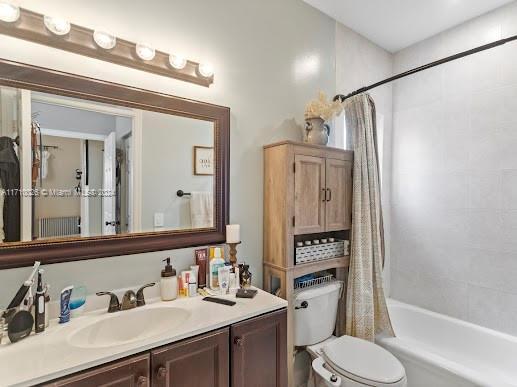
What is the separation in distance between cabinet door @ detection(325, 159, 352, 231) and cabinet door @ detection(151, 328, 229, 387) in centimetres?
107

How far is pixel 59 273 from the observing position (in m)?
1.21

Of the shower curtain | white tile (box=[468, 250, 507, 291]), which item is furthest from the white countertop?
white tile (box=[468, 250, 507, 291])

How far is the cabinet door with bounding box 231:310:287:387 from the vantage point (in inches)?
48.4

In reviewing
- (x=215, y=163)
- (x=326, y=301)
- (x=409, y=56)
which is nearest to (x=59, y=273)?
(x=215, y=163)

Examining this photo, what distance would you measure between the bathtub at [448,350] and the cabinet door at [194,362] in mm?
1404

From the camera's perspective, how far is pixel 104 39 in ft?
4.14

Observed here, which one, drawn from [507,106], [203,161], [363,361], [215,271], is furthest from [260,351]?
[507,106]

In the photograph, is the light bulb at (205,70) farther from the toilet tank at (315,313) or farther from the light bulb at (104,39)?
the toilet tank at (315,313)

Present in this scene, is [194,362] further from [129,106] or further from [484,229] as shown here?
[484,229]

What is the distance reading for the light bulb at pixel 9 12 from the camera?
3.51ft

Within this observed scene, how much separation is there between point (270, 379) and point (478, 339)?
189 centimetres

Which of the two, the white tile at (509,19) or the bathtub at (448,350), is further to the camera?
the white tile at (509,19)

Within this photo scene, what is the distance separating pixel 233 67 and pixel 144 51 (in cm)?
55

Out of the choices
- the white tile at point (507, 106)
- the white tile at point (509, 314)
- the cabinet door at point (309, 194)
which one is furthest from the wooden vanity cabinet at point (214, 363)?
the white tile at point (507, 106)
